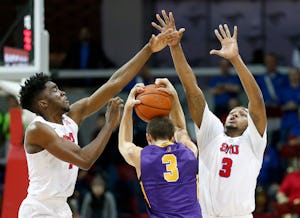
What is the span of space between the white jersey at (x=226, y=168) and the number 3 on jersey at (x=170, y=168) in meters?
0.75

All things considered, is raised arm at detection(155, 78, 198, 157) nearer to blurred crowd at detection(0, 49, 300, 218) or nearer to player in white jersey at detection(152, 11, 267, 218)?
player in white jersey at detection(152, 11, 267, 218)

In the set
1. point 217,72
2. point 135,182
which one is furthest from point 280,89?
point 135,182

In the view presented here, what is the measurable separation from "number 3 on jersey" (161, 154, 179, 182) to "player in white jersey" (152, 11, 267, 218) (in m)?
0.75

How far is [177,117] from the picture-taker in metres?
7.41

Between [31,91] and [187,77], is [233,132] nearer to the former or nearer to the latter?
[187,77]

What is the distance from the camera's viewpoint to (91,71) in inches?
563

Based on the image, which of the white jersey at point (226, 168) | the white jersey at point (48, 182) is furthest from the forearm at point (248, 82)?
the white jersey at point (48, 182)

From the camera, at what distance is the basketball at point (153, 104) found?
23.0 ft

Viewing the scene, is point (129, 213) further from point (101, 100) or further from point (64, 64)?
point (101, 100)

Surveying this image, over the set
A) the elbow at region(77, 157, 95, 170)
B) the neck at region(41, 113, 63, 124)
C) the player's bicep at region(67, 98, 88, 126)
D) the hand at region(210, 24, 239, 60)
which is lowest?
the elbow at region(77, 157, 95, 170)

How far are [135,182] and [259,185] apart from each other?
1.83 meters

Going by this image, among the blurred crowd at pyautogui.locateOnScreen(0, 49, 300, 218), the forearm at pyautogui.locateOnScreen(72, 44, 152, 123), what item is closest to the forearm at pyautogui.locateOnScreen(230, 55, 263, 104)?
the forearm at pyautogui.locateOnScreen(72, 44, 152, 123)

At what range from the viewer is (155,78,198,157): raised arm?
720 cm

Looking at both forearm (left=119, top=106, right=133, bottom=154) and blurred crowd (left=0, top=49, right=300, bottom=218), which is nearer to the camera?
forearm (left=119, top=106, right=133, bottom=154)
